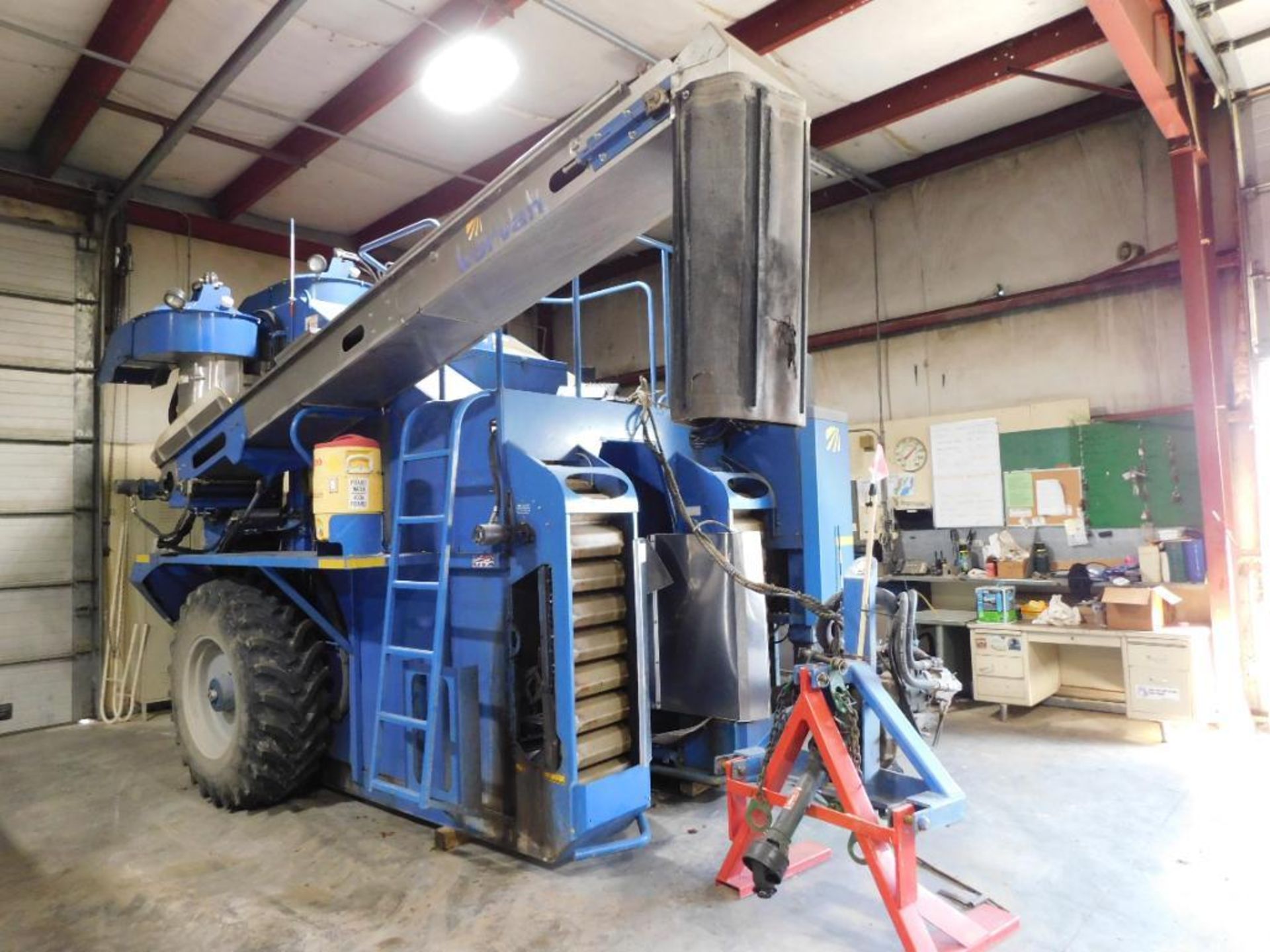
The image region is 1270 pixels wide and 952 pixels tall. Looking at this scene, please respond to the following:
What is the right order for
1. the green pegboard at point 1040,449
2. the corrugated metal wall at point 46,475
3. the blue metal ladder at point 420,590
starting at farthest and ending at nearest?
the corrugated metal wall at point 46,475, the green pegboard at point 1040,449, the blue metal ladder at point 420,590

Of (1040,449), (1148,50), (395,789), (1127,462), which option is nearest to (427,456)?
(395,789)

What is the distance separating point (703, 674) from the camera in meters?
3.43

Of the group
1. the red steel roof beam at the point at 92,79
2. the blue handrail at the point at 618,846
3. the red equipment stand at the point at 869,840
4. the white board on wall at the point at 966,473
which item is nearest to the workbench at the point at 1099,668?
the white board on wall at the point at 966,473

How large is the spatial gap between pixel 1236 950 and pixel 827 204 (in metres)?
6.20

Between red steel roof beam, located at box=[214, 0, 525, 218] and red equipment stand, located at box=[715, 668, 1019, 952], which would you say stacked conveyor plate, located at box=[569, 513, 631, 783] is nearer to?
red equipment stand, located at box=[715, 668, 1019, 952]

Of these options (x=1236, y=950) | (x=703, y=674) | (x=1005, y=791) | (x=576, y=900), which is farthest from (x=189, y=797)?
(x=1236, y=950)

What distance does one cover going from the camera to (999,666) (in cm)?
526

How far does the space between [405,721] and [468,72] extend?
385 centimetres

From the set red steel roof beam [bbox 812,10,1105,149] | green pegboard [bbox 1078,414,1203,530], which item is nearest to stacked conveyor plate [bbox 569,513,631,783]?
green pegboard [bbox 1078,414,1203,530]

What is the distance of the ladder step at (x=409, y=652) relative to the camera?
123 inches

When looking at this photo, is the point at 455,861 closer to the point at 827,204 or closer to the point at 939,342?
the point at 939,342

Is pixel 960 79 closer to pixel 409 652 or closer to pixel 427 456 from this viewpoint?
pixel 427 456

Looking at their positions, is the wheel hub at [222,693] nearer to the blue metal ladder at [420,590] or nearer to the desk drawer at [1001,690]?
the blue metal ladder at [420,590]

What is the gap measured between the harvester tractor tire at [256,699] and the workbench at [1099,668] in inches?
163
